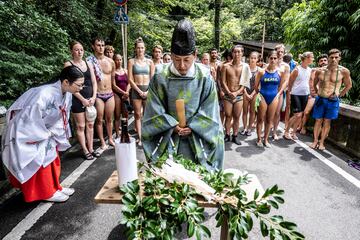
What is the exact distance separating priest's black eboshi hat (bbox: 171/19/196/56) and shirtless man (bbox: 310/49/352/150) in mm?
4101

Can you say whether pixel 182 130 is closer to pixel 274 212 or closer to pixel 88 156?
pixel 274 212

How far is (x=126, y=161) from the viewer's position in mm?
1744

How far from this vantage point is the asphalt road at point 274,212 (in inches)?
118

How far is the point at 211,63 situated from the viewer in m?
7.33

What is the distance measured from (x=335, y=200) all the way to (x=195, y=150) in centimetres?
242

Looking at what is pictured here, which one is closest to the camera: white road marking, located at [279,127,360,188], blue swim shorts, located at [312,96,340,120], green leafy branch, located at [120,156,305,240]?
green leafy branch, located at [120,156,305,240]

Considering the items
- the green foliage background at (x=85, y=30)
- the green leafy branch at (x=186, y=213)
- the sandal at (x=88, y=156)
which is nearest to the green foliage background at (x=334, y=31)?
the green foliage background at (x=85, y=30)

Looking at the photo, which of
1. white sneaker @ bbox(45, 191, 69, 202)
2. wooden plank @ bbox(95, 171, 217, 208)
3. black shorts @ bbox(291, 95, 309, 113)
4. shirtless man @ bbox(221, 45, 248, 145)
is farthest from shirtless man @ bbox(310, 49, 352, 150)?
white sneaker @ bbox(45, 191, 69, 202)

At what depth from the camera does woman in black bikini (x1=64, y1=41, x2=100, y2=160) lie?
15.7ft

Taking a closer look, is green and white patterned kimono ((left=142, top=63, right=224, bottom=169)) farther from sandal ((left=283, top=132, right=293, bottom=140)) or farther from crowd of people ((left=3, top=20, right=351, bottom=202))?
sandal ((left=283, top=132, right=293, bottom=140))

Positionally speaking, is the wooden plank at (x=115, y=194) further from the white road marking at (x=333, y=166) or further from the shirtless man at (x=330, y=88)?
the shirtless man at (x=330, y=88)

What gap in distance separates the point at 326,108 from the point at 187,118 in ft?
13.7

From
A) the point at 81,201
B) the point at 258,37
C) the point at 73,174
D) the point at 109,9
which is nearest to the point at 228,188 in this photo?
the point at 81,201

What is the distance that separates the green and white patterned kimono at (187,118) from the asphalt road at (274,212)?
105 cm
